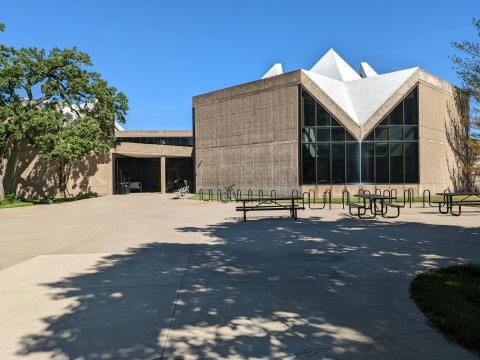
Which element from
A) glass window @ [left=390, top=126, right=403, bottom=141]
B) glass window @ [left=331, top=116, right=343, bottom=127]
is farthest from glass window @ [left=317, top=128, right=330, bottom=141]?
glass window @ [left=390, top=126, right=403, bottom=141]

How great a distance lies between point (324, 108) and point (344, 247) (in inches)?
860

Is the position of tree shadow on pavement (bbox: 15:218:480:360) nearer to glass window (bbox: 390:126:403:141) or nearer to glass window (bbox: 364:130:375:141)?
glass window (bbox: 364:130:375:141)

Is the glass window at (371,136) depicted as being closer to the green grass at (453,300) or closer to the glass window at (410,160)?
the glass window at (410,160)

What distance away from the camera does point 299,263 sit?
733 centimetres

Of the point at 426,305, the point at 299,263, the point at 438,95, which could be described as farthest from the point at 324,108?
the point at 426,305

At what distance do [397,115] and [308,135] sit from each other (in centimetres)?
656

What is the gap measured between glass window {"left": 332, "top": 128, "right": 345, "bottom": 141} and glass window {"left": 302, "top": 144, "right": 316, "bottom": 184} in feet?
5.25

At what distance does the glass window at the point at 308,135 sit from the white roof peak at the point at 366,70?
16.3 m

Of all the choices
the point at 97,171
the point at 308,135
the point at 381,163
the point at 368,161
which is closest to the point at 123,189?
the point at 97,171

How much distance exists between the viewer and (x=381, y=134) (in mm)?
29094

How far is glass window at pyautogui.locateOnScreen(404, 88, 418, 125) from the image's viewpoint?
2922 cm

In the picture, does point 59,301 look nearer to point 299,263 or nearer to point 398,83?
point 299,263

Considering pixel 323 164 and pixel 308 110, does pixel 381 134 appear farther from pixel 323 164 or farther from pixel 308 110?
pixel 308 110

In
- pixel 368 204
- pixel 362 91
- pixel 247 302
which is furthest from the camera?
pixel 362 91
